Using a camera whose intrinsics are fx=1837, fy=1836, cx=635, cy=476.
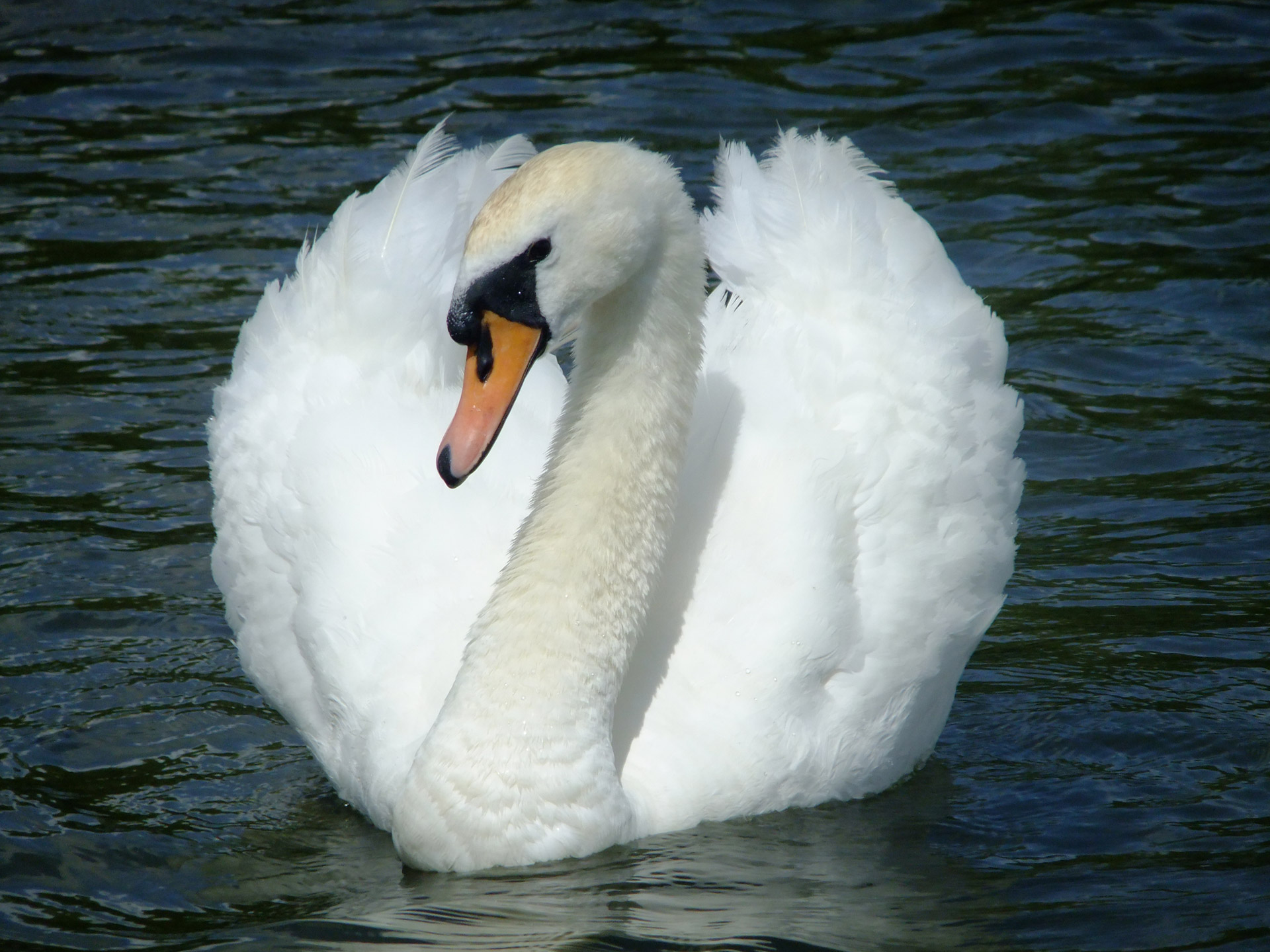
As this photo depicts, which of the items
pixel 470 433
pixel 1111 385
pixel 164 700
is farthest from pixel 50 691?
pixel 1111 385

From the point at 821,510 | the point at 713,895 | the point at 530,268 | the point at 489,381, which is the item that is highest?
the point at 530,268

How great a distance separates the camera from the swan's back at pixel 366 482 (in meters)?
5.59

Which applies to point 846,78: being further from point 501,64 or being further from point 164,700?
point 164,700

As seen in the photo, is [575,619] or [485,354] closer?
[485,354]

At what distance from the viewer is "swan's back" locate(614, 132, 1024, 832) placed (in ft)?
17.5

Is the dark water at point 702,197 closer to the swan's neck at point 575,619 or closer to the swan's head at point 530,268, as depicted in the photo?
the swan's neck at point 575,619

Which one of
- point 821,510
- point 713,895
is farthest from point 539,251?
point 713,895

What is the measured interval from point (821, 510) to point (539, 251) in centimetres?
135

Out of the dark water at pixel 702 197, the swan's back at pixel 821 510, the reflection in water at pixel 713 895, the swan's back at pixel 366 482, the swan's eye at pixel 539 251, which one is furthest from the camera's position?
the swan's back at pixel 366 482

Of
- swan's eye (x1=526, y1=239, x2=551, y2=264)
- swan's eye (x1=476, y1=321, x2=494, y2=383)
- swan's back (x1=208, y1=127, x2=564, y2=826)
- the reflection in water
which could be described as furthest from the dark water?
swan's eye (x1=526, y1=239, x2=551, y2=264)

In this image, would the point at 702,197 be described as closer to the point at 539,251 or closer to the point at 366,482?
the point at 366,482

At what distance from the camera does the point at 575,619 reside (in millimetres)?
5316

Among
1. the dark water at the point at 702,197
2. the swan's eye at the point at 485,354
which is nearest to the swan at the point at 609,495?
the swan's eye at the point at 485,354

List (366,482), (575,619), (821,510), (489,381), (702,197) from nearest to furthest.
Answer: (489,381) → (575,619) → (821,510) → (366,482) → (702,197)
